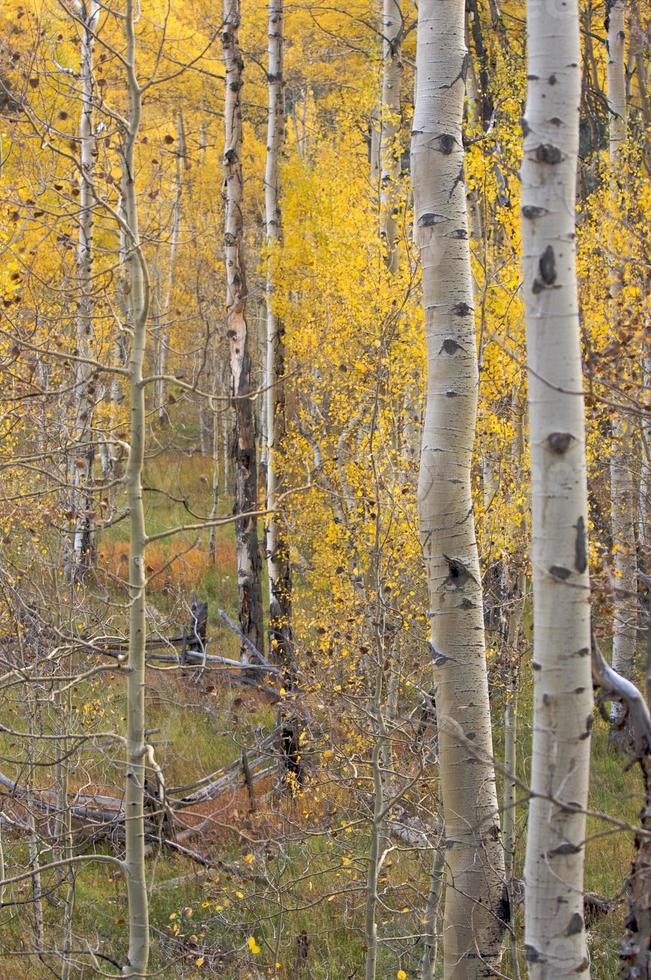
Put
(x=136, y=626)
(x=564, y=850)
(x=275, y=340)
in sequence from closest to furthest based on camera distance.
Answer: (x=564, y=850)
(x=136, y=626)
(x=275, y=340)

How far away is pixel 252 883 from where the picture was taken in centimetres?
729

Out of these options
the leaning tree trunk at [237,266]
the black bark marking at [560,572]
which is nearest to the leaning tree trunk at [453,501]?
the black bark marking at [560,572]

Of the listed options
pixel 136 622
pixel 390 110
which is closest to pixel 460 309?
pixel 136 622

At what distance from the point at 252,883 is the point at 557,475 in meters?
5.82

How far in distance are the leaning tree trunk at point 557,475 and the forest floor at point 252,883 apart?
2125 millimetres

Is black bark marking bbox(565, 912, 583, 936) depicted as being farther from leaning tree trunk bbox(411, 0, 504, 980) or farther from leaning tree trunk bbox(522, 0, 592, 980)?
leaning tree trunk bbox(411, 0, 504, 980)

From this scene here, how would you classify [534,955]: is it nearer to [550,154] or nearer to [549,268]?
[549,268]

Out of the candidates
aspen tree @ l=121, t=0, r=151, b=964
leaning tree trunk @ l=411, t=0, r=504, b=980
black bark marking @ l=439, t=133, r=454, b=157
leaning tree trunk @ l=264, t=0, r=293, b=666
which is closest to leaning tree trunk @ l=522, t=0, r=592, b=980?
leaning tree trunk @ l=411, t=0, r=504, b=980

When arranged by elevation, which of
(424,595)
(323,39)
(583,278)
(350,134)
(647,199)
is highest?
(323,39)

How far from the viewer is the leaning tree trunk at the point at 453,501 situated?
345 centimetres

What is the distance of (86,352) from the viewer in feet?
38.6

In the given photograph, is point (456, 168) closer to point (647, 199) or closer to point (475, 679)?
point (475, 679)

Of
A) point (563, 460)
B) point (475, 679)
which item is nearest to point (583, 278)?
point (475, 679)

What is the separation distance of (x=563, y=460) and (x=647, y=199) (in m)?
9.73
